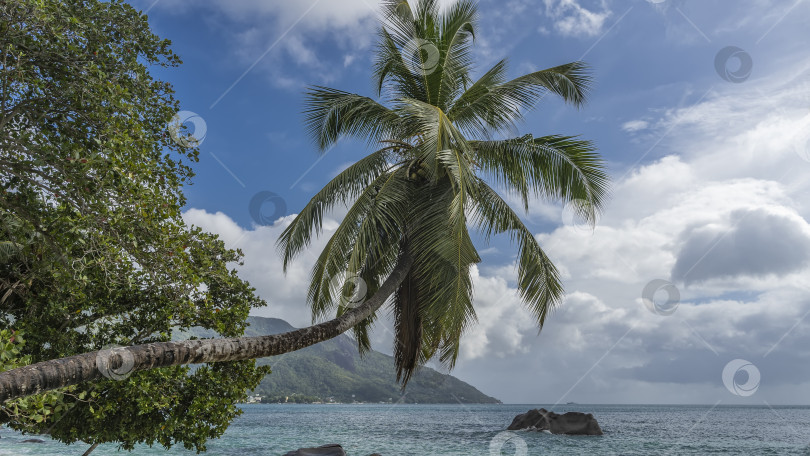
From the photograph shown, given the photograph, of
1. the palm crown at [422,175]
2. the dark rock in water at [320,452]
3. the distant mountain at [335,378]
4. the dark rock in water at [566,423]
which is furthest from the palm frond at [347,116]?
the distant mountain at [335,378]

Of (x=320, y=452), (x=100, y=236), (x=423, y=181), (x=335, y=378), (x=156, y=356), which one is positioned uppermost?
(x=335, y=378)

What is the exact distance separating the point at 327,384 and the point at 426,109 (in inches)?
5403

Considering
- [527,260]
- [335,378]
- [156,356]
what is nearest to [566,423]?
[527,260]

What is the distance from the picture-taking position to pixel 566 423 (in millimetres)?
37719

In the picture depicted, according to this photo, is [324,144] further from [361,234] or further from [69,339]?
[69,339]

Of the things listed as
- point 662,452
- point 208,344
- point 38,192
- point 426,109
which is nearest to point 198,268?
point 208,344

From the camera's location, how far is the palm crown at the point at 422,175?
9547 mm

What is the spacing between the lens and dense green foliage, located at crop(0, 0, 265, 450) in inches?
211

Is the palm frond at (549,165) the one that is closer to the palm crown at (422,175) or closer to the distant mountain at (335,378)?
the palm crown at (422,175)

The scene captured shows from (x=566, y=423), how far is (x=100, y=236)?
38347 millimetres

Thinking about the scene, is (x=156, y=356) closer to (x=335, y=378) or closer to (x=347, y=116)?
(x=347, y=116)

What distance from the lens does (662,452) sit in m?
29.2

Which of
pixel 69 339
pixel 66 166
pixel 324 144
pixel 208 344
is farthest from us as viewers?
pixel 324 144

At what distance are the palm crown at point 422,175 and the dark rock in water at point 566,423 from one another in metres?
30.4
